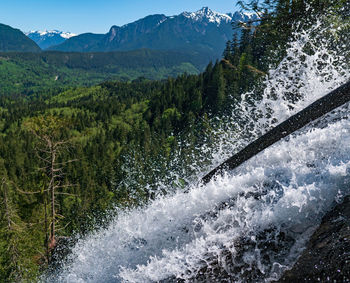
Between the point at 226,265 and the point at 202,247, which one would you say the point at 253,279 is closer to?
the point at 226,265

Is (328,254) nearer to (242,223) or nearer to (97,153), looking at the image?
(242,223)

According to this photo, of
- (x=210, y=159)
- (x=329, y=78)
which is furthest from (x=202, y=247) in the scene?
(x=329, y=78)

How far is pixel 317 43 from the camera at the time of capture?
11.5 metres

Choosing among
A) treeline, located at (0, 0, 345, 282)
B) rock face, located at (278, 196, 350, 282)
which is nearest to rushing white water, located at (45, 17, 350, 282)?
rock face, located at (278, 196, 350, 282)

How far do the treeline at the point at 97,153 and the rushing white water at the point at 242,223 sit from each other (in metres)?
4.68

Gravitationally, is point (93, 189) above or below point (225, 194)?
below

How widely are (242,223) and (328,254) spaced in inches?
53.3

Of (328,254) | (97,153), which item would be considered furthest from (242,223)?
(97,153)

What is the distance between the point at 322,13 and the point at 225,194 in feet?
28.5

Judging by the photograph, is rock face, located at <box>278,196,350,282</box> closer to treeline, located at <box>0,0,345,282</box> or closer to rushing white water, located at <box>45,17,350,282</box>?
rushing white water, located at <box>45,17,350,282</box>

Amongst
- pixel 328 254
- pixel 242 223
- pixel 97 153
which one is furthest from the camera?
pixel 97 153

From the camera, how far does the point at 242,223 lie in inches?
161

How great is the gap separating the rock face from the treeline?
25.0 ft

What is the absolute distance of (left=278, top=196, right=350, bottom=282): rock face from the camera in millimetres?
2678
